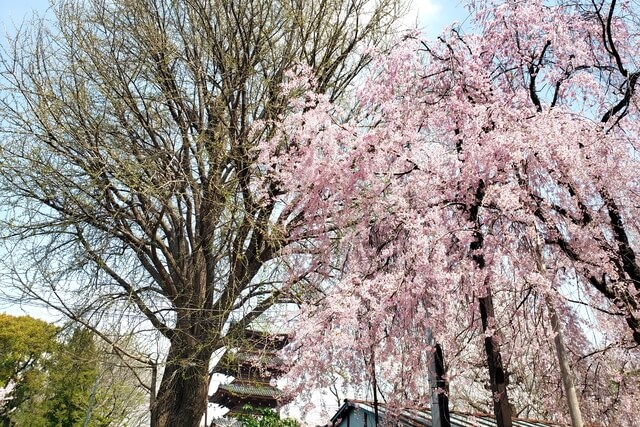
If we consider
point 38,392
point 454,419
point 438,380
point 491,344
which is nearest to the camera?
point 491,344

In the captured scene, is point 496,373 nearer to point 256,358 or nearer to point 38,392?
point 256,358

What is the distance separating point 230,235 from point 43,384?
75.5ft

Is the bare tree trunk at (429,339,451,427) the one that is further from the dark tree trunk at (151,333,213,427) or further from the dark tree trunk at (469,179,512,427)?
the dark tree trunk at (151,333,213,427)

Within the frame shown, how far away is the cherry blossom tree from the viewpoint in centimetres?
404

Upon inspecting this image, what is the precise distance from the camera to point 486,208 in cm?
436

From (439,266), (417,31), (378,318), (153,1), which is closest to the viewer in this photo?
(439,266)

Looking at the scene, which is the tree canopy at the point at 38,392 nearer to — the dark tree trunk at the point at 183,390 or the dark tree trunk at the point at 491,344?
the dark tree trunk at the point at 183,390

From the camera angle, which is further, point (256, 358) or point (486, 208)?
point (256, 358)

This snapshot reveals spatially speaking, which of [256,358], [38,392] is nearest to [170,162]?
[256,358]

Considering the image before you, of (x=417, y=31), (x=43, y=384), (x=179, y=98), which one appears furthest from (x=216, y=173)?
(x=43, y=384)

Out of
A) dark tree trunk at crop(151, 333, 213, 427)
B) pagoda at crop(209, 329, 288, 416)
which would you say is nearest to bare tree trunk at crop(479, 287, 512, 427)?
pagoda at crop(209, 329, 288, 416)

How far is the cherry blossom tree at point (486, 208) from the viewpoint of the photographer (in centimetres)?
404

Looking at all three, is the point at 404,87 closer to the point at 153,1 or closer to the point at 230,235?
the point at 230,235

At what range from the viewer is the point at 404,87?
205 inches
